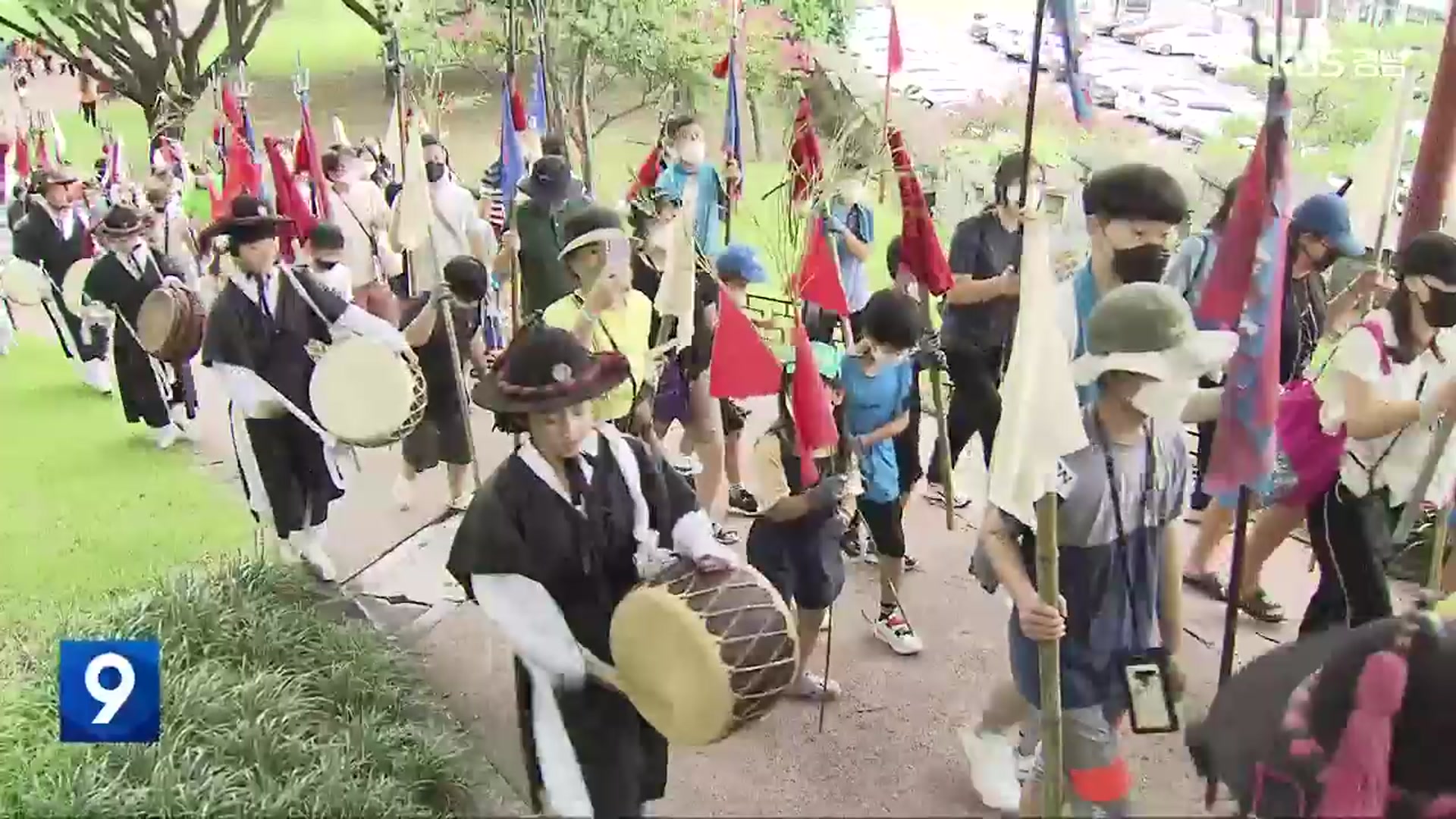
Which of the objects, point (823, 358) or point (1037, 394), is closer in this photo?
point (1037, 394)

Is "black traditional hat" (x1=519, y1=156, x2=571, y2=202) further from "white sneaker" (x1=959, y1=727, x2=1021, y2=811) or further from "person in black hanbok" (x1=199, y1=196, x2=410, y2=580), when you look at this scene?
"white sneaker" (x1=959, y1=727, x2=1021, y2=811)

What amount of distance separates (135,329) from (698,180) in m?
2.45

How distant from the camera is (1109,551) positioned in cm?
205

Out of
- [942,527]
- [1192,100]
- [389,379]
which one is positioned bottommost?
[942,527]

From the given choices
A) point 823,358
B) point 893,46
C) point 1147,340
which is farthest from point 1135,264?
point 893,46

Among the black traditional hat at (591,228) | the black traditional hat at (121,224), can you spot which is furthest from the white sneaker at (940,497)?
the black traditional hat at (121,224)

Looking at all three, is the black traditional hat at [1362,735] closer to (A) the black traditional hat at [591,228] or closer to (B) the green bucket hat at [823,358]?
(B) the green bucket hat at [823,358]

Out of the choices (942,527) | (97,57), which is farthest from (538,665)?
(97,57)

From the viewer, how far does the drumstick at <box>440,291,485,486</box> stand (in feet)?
11.7

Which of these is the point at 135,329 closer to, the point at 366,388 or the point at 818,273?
the point at 366,388

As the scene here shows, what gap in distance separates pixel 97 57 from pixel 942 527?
32.8 ft

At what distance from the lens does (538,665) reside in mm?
2010

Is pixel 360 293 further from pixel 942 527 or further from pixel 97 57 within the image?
pixel 97 57

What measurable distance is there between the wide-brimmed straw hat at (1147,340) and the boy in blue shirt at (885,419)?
1.04 meters
